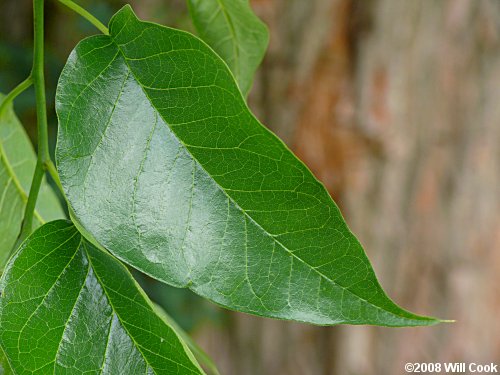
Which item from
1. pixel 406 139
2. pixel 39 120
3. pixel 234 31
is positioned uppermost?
pixel 406 139

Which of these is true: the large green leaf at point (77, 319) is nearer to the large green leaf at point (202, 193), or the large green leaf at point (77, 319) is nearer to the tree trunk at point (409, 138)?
the large green leaf at point (202, 193)

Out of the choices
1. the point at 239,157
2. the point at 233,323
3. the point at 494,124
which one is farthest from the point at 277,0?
the point at 239,157

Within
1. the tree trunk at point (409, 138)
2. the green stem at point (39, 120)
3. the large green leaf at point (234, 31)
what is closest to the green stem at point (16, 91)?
the green stem at point (39, 120)

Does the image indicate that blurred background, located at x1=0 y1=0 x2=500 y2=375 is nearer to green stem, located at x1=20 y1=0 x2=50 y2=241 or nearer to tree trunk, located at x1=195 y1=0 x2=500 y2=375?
tree trunk, located at x1=195 y1=0 x2=500 y2=375

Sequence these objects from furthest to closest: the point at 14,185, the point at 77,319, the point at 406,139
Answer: the point at 406,139, the point at 14,185, the point at 77,319

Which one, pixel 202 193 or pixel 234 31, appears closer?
pixel 202 193

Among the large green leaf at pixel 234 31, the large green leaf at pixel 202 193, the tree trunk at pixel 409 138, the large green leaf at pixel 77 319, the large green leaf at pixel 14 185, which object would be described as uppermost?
the tree trunk at pixel 409 138

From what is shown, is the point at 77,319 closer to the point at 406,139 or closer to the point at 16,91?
the point at 16,91

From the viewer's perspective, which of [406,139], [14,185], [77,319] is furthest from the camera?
[406,139]

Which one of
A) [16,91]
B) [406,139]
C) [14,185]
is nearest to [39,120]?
[16,91]
